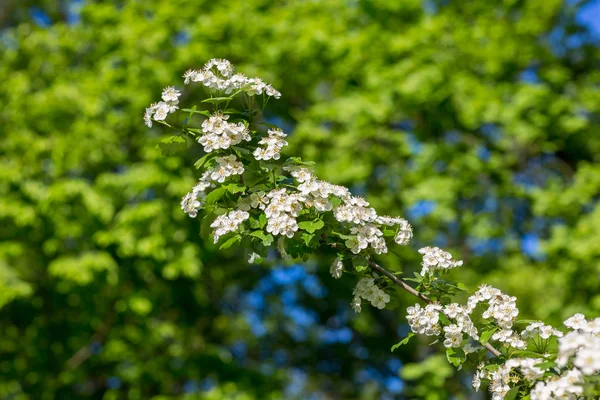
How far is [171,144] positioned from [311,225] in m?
0.65

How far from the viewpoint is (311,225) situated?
235 centimetres

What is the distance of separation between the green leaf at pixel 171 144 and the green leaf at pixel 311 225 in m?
0.57

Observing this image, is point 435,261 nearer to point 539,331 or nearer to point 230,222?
point 539,331

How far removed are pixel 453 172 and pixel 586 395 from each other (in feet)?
17.3

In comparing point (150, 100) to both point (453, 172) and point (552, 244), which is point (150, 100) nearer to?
point (453, 172)

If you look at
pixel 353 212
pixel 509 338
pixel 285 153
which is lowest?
pixel 509 338

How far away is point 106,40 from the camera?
731cm

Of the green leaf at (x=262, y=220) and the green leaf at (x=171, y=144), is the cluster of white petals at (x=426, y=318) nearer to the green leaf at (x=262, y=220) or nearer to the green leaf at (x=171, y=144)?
the green leaf at (x=262, y=220)

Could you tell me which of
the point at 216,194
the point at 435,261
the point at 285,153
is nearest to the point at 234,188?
the point at 216,194

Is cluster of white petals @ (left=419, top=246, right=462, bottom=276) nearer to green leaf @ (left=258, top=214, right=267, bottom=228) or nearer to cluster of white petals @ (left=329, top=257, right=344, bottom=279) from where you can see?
cluster of white petals @ (left=329, top=257, right=344, bottom=279)

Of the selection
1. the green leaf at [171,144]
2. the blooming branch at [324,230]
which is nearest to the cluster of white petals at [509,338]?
the blooming branch at [324,230]

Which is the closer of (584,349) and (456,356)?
(584,349)

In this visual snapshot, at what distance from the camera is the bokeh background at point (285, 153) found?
661 cm

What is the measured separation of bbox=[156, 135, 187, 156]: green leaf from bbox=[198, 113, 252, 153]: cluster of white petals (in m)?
0.11
